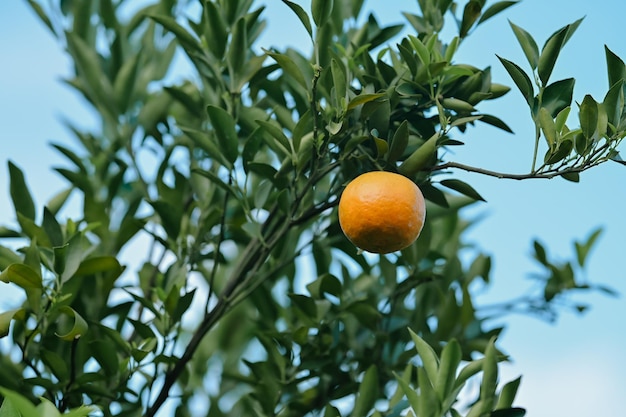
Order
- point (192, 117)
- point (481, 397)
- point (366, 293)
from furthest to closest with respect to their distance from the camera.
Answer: point (192, 117), point (366, 293), point (481, 397)

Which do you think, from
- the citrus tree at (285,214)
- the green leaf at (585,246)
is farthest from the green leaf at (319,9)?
the green leaf at (585,246)

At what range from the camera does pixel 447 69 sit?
1231mm

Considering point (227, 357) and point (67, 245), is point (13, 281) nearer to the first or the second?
point (67, 245)

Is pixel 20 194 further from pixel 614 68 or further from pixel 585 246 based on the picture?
pixel 585 246

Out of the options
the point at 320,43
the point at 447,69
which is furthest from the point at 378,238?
the point at 320,43

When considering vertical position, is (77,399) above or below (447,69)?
below

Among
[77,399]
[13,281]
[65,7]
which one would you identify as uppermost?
[65,7]

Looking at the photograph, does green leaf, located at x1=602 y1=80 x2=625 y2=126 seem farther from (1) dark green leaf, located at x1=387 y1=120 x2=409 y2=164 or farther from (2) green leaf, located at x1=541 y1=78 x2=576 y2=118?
(1) dark green leaf, located at x1=387 y1=120 x2=409 y2=164

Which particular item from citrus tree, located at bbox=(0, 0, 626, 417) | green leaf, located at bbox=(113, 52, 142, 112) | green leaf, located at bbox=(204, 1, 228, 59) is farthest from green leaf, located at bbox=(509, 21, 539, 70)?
green leaf, located at bbox=(113, 52, 142, 112)

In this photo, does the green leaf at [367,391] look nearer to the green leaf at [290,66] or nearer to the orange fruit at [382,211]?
the orange fruit at [382,211]

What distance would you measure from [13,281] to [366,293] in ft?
2.21

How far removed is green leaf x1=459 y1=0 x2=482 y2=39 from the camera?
4.38 ft

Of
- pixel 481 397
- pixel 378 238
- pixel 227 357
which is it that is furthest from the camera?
pixel 227 357

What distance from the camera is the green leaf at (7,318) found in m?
1.25
